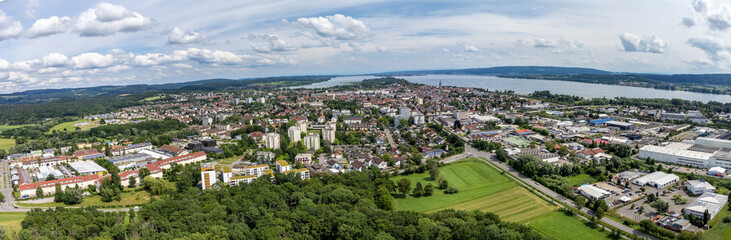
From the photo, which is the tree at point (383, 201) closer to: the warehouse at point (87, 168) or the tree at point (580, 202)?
the tree at point (580, 202)

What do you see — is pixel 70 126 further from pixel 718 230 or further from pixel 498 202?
pixel 718 230

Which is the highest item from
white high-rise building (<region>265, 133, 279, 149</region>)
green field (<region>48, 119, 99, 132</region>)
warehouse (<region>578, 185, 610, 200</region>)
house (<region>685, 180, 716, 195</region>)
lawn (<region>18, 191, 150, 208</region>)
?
white high-rise building (<region>265, 133, 279, 149</region>)

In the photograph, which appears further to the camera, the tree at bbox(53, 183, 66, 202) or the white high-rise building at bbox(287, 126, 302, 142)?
the white high-rise building at bbox(287, 126, 302, 142)

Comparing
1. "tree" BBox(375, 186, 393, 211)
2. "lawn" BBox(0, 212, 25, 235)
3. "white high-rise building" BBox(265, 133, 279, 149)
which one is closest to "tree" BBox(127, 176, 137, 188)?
"lawn" BBox(0, 212, 25, 235)

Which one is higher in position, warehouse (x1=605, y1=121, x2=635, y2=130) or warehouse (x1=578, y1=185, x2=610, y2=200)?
warehouse (x1=605, y1=121, x2=635, y2=130)

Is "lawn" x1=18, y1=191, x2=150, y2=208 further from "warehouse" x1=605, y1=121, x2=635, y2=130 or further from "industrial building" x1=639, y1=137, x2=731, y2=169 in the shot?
"warehouse" x1=605, y1=121, x2=635, y2=130
